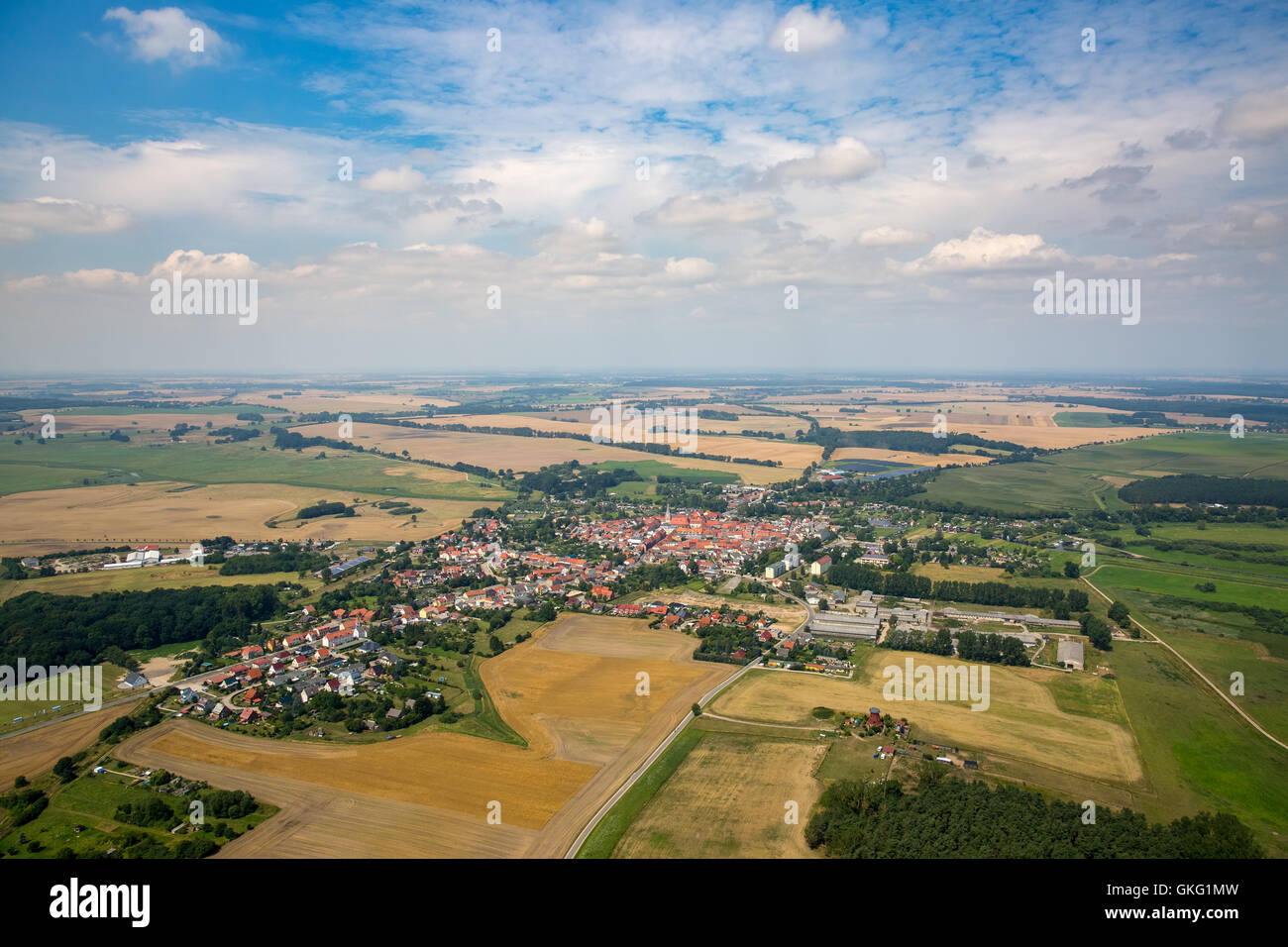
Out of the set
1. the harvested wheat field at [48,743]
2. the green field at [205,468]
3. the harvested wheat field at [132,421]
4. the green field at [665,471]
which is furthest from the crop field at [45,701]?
the harvested wheat field at [132,421]

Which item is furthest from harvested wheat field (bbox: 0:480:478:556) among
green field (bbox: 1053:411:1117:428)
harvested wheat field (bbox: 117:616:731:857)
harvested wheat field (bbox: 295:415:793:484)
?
green field (bbox: 1053:411:1117:428)

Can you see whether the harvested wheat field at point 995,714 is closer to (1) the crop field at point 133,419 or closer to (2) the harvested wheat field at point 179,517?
(2) the harvested wheat field at point 179,517

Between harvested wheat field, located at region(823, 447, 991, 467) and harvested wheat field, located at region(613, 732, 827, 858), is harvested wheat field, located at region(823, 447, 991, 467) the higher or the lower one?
the higher one

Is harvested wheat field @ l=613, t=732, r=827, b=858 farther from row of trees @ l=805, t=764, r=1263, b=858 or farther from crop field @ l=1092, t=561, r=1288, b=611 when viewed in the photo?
crop field @ l=1092, t=561, r=1288, b=611

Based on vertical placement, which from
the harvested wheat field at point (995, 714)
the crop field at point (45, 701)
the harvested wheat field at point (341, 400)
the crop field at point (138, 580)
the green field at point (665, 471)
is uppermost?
the harvested wheat field at point (341, 400)

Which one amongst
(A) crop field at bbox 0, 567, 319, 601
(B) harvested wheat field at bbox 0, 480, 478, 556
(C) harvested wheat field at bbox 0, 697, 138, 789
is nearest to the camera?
(C) harvested wheat field at bbox 0, 697, 138, 789

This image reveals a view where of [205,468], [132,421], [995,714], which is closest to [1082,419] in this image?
[995,714]
